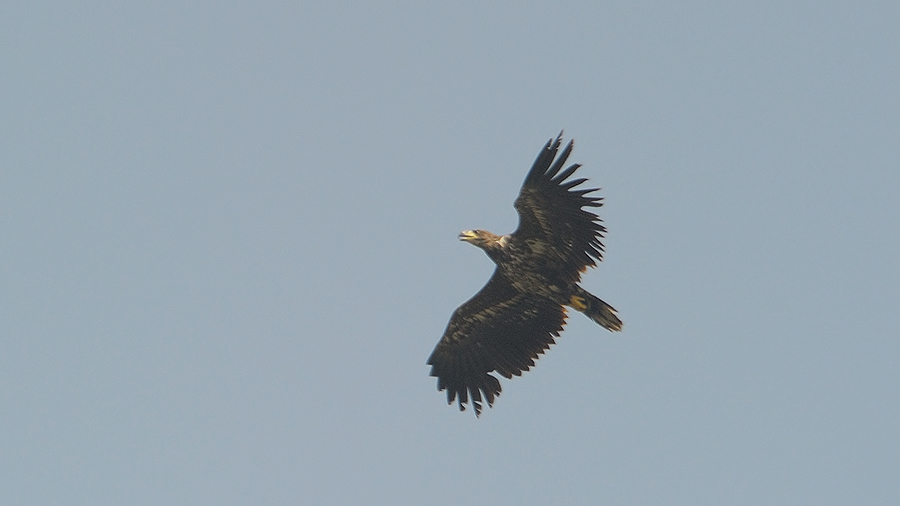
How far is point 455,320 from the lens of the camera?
70.2ft

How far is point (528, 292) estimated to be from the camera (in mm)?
20250

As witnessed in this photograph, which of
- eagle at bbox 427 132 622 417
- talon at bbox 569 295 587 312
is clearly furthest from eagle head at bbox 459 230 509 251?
talon at bbox 569 295 587 312

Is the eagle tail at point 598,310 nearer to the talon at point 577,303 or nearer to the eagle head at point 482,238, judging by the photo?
the talon at point 577,303

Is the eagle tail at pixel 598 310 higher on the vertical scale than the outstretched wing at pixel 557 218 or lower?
lower

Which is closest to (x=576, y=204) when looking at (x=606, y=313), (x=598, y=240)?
(x=598, y=240)

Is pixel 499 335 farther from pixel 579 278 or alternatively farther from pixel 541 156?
pixel 541 156

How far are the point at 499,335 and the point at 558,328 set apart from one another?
1178mm

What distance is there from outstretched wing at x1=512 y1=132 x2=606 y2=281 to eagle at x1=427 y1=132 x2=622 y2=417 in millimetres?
16

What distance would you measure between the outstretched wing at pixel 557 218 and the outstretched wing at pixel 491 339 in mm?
1313

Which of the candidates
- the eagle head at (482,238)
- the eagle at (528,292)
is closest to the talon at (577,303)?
the eagle at (528,292)

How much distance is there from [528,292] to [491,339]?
146cm

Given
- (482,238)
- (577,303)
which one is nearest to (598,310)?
(577,303)

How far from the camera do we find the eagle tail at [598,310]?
1917 centimetres

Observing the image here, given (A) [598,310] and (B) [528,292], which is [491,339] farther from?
(A) [598,310]
